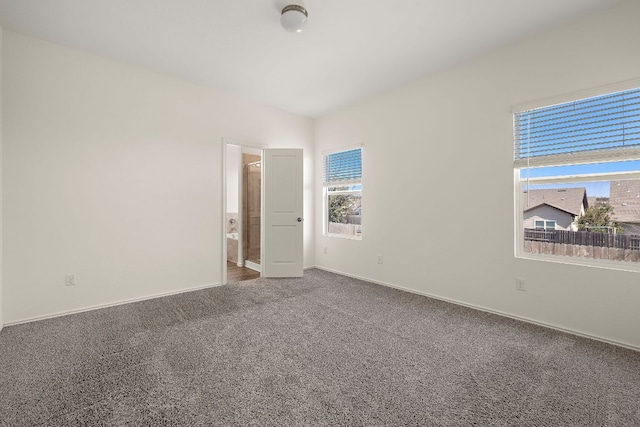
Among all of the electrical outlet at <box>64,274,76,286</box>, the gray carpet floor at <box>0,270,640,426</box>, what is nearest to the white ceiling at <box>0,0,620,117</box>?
the electrical outlet at <box>64,274,76,286</box>

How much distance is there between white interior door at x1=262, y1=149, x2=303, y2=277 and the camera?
4555 mm

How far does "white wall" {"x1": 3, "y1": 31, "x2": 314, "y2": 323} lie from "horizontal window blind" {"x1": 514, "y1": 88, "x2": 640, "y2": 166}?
3.62 m

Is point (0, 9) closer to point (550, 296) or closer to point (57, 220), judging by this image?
point (57, 220)

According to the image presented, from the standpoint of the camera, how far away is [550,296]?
268 cm

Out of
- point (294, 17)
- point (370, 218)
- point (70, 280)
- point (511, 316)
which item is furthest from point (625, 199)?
point (70, 280)

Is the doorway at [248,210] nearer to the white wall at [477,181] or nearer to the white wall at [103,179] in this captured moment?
the white wall at [103,179]

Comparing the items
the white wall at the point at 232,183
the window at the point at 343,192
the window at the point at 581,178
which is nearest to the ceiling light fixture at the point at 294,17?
the window at the point at 581,178

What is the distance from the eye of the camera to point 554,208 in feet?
9.05

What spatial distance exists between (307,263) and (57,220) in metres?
3.42

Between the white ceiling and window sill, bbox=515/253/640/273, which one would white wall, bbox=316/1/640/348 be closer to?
window sill, bbox=515/253/640/273

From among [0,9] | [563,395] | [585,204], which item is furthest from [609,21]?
[0,9]

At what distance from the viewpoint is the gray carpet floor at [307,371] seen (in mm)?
1564

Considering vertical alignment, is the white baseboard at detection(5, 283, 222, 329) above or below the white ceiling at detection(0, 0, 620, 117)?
below

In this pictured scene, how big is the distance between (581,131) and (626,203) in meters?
0.70
